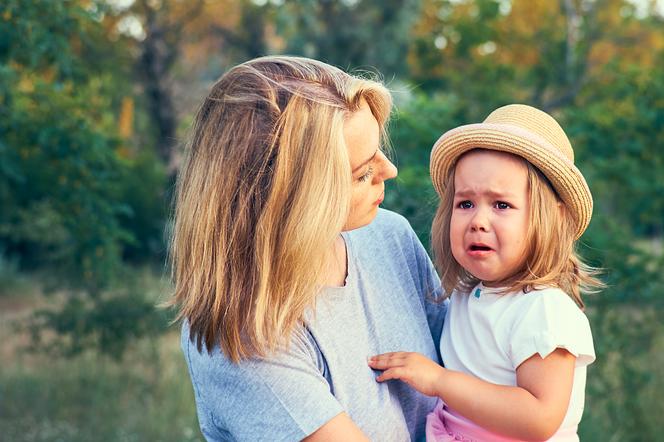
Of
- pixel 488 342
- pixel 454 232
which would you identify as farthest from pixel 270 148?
pixel 488 342

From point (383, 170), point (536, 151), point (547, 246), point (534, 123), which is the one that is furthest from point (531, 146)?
point (383, 170)

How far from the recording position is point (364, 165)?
1946 millimetres

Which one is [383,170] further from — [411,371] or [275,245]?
[411,371]

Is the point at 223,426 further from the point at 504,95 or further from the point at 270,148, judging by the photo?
the point at 504,95

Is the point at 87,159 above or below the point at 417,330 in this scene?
below

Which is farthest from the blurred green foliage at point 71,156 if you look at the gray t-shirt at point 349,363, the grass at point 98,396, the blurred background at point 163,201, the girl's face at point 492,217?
the girl's face at point 492,217

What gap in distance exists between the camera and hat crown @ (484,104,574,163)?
2082 mm

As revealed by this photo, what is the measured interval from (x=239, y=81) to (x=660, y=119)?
11.7 feet

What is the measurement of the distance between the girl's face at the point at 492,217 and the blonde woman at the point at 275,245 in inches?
8.9

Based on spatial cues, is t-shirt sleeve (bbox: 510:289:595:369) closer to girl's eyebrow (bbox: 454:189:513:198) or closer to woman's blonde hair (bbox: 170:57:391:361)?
girl's eyebrow (bbox: 454:189:513:198)

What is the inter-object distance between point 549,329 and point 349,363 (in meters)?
0.47

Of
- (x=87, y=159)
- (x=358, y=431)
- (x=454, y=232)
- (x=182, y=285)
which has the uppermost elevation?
(x=454, y=232)

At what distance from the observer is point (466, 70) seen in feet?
24.9

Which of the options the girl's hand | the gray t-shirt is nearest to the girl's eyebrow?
the gray t-shirt
